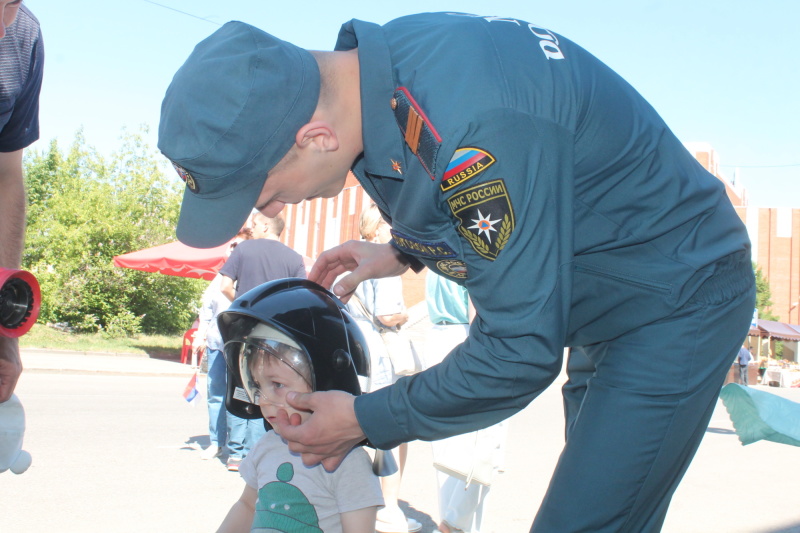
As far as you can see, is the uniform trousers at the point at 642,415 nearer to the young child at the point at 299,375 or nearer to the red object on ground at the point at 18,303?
the young child at the point at 299,375

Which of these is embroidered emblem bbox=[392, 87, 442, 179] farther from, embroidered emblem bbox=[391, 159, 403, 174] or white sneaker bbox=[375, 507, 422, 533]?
white sneaker bbox=[375, 507, 422, 533]

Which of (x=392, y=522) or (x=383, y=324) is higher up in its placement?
(x=383, y=324)

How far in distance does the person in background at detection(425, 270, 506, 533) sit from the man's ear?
220cm

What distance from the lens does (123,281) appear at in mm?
22812

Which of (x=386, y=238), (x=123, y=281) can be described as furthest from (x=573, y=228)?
(x=123, y=281)

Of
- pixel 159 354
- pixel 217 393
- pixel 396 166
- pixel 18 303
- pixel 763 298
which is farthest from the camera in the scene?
pixel 763 298

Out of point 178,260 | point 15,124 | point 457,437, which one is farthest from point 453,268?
point 178,260

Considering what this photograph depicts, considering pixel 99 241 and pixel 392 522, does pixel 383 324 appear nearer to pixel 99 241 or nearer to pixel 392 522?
pixel 392 522

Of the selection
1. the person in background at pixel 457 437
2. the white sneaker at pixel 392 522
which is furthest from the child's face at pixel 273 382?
the white sneaker at pixel 392 522

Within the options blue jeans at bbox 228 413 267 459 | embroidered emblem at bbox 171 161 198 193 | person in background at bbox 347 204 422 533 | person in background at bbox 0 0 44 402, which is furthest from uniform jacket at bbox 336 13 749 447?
blue jeans at bbox 228 413 267 459

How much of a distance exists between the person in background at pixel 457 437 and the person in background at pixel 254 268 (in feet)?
4.13

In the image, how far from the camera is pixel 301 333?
2.52 meters

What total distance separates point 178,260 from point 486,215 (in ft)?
50.4

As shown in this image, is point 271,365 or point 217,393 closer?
point 271,365
